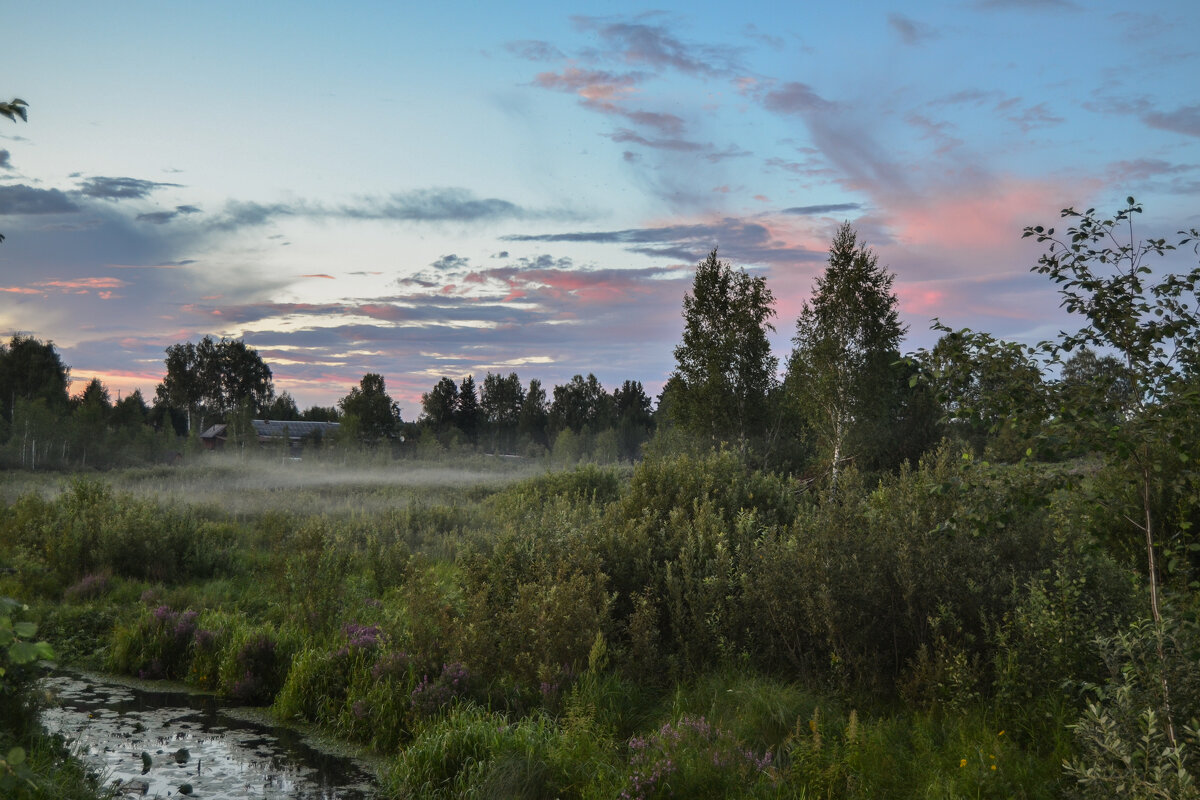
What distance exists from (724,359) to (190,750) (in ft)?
81.9

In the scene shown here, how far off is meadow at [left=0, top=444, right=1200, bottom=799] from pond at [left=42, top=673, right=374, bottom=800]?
1.20ft

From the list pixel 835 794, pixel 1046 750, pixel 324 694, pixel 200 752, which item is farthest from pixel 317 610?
pixel 1046 750

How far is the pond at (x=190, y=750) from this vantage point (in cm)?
597

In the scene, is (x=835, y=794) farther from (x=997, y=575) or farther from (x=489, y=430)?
(x=489, y=430)

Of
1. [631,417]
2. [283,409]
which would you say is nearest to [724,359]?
[631,417]

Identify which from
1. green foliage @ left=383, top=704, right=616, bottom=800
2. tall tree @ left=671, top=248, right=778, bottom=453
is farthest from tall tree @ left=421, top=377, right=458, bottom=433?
green foliage @ left=383, top=704, right=616, bottom=800

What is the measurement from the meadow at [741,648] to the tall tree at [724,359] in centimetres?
1958

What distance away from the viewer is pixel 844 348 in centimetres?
2641

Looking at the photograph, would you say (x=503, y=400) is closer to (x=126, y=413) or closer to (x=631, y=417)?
(x=631, y=417)

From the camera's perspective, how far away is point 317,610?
969 centimetres

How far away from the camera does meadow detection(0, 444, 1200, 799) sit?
16.3 feet

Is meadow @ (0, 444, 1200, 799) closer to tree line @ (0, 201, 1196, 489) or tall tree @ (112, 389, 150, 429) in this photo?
tree line @ (0, 201, 1196, 489)

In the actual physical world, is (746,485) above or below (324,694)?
above

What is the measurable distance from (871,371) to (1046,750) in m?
21.7
